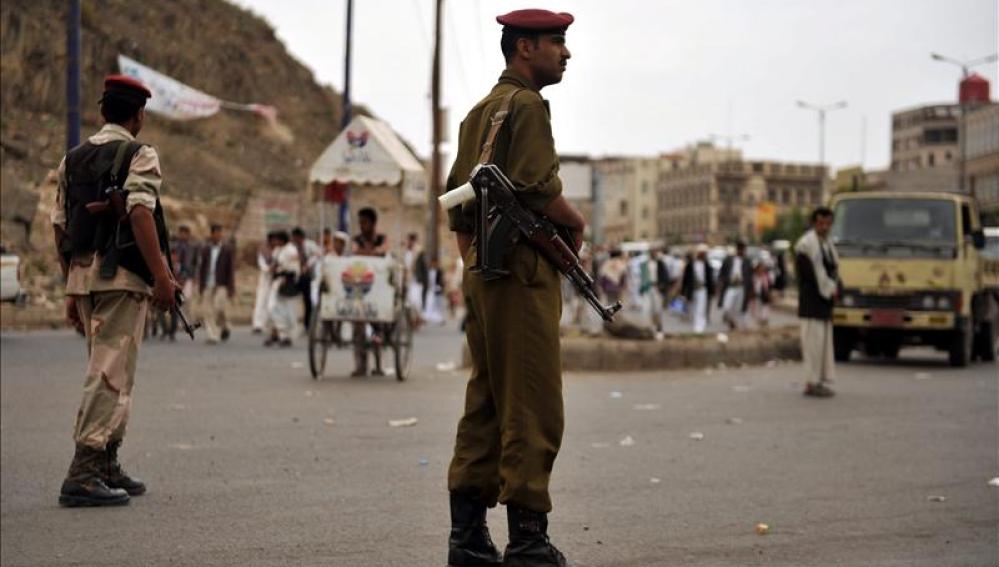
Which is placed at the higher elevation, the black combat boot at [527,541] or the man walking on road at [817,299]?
the man walking on road at [817,299]

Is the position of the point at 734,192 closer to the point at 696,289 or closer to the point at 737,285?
the point at 696,289

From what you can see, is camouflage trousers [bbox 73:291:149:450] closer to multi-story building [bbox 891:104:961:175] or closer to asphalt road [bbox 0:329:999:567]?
asphalt road [bbox 0:329:999:567]

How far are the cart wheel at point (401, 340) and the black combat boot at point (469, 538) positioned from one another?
420 inches

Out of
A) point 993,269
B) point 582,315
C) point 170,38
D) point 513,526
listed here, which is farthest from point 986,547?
point 170,38

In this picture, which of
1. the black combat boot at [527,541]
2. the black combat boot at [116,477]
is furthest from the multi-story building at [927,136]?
the black combat boot at [527,541]

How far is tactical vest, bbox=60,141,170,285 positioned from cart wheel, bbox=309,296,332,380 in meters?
8.45

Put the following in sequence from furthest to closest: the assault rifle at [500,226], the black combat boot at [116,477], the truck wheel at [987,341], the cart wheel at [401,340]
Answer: the truck wheel at [987,341] < the cart wheel at [401,340] < the black combat boot at [116,477] < the assault rifle at [500,226]

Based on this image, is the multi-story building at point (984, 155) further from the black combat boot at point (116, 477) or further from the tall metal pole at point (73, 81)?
the black combat boot at point (116, 477)

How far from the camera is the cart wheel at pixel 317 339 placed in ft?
52.0

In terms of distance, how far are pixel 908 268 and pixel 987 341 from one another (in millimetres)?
2912

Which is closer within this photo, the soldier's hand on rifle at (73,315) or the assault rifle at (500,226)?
the assault rifle at (500,226)

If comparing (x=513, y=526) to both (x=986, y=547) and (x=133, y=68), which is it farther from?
(x=133, y=68)

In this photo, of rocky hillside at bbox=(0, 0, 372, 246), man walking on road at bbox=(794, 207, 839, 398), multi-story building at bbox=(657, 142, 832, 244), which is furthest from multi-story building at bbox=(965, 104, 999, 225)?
man walking on road at bbox=(794, 207, 839, 398)

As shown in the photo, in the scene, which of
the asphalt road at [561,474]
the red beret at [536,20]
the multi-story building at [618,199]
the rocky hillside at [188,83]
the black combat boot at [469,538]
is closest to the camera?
the red beret at [536,20]
